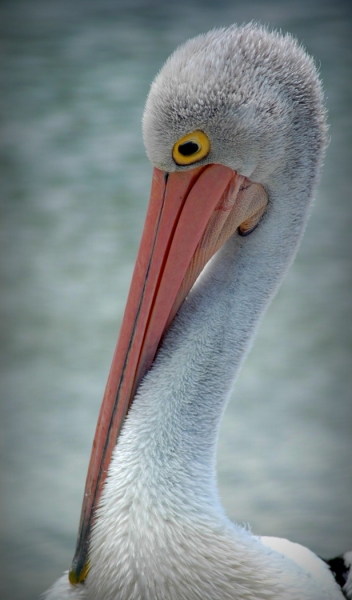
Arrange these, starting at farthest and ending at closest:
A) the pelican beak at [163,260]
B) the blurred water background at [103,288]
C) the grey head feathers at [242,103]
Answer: the blurred water background at [103,288] → the pelican beak at [163,260] → the grey head feathers at [242,103]

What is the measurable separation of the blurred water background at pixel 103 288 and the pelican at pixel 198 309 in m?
1.15

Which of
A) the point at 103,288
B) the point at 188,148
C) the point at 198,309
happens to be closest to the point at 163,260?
the point at 198,309

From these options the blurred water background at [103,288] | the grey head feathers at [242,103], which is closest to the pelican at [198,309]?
the grey head feathers at [242,103]

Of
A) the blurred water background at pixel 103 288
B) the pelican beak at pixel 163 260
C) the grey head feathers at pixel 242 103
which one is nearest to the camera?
the grey head feathers at pixel 242 103

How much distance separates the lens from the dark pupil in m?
1.39

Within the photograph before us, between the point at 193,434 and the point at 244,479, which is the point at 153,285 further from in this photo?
the point at 244,479

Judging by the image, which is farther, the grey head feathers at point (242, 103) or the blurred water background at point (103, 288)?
the blurred water background at point (103, 288)

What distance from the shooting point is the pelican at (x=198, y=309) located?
1.38 m

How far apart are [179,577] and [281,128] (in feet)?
2.79

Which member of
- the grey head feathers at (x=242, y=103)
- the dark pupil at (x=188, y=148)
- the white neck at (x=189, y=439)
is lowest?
the white neck at (x=189, y=439)

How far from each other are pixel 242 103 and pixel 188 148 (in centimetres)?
13

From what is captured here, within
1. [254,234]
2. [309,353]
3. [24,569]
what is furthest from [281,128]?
[309,353]

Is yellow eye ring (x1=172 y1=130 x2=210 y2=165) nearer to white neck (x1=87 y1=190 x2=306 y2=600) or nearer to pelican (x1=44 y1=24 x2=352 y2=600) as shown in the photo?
pelican (x1=44 y1=24 x2=352 y2=600)

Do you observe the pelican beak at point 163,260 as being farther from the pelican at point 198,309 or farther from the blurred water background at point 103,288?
the blurred water background at point 103,288
